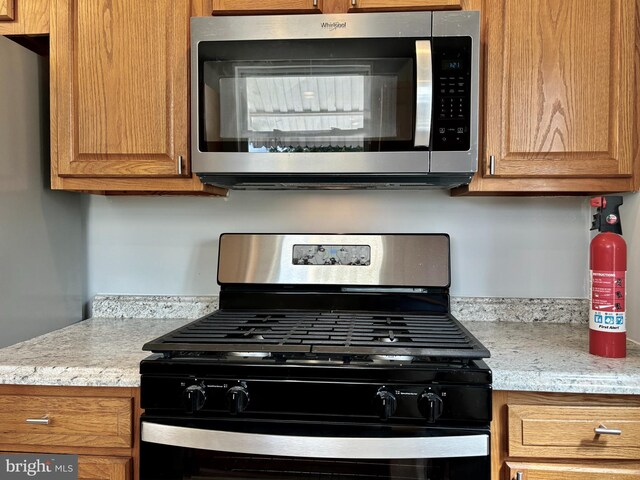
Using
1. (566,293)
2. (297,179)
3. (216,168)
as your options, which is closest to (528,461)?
(566,293)

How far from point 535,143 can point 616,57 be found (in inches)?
12.4

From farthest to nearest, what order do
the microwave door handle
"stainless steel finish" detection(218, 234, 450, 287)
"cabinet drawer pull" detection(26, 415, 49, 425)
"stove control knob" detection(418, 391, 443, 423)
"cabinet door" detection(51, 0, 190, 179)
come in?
"stainless steel finish" detection(218, 234, 450, 287), "cabinet door" detection(51, 0, 190, 179), the microwave door handle, "cabinet drawer pull" detection(26, 415, 49, 425), "stove control knob" detection(418, 391, 443, 423)

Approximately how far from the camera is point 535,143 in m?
1.33

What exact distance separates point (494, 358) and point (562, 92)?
761mm

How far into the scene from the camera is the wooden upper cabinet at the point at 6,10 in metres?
1.42

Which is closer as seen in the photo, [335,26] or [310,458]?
[310,458]

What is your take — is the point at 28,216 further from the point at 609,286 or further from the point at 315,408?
the point at 609,286

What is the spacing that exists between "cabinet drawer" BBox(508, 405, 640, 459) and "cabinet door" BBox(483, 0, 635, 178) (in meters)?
0.64

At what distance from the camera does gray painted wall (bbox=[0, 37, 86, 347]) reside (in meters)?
1.32

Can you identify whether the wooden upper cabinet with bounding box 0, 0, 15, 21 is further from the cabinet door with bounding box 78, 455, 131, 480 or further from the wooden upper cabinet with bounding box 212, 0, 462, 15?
the cabinet door with bounding box 78, 455, 131, 480

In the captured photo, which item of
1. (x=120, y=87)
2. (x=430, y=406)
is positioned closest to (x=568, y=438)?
(x=430, y=406)

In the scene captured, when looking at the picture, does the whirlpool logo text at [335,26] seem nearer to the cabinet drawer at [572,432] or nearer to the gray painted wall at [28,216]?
the gray painted wall at [28,216]

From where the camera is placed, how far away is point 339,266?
1.57m

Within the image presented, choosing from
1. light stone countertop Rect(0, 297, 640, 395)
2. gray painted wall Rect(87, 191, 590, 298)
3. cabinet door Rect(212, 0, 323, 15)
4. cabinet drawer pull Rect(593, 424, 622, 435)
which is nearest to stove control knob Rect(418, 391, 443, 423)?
light stone countertop Rect(0, 297, 640, 395)
